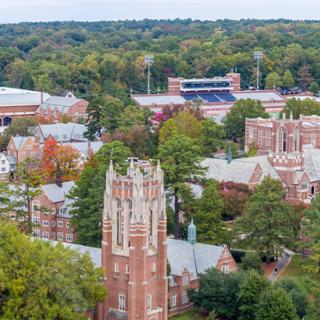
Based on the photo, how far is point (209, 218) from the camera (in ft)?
231

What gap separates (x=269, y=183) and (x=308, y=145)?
90.8 feet

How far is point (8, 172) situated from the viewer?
325 ft

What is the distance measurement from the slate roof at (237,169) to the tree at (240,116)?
25766 mm

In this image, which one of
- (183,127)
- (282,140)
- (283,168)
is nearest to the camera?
(283,168)

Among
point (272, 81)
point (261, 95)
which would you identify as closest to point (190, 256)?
point (261, 95)

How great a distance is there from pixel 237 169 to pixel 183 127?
1860 centimetres

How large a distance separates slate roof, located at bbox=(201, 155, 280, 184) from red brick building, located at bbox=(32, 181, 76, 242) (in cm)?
1455

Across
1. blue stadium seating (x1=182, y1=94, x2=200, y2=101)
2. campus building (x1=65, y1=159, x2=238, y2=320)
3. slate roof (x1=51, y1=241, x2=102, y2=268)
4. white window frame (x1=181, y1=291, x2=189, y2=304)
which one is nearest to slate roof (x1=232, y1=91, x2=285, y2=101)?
blue stadium seating (x1=182, y1=94, x2=200, y2=101)

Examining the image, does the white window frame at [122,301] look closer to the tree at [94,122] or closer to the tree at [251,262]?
the tree at [251,262]

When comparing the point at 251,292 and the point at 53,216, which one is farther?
the point at 53,216

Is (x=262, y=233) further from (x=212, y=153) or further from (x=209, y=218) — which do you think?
(x=212, y=153)

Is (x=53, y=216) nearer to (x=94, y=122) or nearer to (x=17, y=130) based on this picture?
(x=94, y=122)

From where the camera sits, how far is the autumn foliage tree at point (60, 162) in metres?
88.2

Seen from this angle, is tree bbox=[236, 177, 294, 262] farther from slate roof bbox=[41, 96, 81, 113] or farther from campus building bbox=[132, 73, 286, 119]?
slate roof bbox=[41, 96, 81, 113]
